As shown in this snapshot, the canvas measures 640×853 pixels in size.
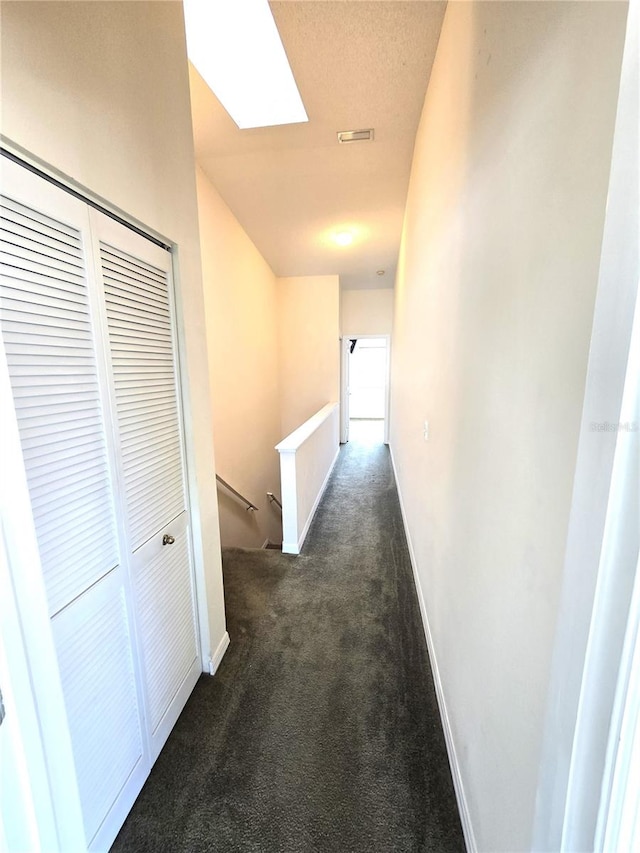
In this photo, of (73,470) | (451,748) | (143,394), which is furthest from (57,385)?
(451,748)

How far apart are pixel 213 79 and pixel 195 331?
1648 millimetres

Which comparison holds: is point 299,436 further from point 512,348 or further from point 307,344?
point 307,344

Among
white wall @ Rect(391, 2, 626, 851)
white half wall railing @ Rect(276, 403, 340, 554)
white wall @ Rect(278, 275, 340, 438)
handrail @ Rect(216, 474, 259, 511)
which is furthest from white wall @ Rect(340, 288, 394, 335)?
white wall @ Rect(391, 2, 626, 851)

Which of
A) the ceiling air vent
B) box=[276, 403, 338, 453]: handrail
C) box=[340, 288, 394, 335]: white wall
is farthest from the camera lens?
box=[340, 288, 394, 335]: white wall

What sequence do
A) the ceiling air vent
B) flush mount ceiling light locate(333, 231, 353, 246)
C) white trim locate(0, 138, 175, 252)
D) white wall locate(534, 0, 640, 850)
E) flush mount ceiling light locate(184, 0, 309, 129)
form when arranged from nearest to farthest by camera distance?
white wall locate(534, 0, 640, 850)
white trim locate(0, 138, 175, 252)
flush mount ceiling light locate(184, 0, 309, 129)
the ceiling air vent
flush mount ceiling light locate(333, 231, 353, 246)

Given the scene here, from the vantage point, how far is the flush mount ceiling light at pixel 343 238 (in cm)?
417

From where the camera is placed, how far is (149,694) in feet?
4.27

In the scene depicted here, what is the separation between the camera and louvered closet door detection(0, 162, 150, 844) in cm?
83

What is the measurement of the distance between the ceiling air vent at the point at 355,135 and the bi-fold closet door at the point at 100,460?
1.92 metres

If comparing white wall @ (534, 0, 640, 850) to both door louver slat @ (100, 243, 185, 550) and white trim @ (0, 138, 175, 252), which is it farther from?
door louver slat @ (100, 243, 185, 550)

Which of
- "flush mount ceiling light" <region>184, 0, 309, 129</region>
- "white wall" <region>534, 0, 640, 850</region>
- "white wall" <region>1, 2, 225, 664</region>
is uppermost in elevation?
"flush mount ceiling light" <region>184, 0, 309, 129</region>

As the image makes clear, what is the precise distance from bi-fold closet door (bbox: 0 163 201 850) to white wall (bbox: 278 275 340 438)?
14.8 feet

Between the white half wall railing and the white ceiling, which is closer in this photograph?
the white ceiling

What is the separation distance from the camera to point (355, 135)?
2480 mm
